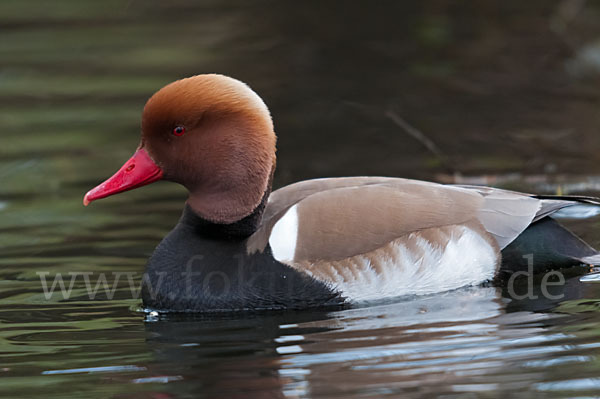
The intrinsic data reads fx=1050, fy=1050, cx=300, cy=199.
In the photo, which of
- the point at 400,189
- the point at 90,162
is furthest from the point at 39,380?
the point at 90,162

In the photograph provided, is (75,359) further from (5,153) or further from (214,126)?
(5,153)

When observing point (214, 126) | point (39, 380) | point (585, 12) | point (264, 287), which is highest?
point (585, 12)

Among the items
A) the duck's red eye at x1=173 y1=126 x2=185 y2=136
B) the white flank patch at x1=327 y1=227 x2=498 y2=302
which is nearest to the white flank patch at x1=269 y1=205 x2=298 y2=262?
the white flank patch at x1=327 y1=227 x2=498 y2=302

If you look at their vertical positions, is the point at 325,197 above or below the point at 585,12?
below

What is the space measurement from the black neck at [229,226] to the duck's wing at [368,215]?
0.17ft

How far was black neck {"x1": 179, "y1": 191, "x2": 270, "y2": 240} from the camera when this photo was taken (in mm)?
5266

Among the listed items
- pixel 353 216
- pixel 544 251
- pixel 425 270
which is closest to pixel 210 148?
pixel 353 216

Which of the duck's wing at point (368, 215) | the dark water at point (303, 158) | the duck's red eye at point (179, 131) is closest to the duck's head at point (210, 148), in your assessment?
the duck's red eye at point (179, 131)

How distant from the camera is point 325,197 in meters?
5.35

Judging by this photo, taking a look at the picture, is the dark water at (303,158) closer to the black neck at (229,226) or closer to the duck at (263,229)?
the duck at (263,229)

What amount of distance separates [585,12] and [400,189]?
8756 millimetres

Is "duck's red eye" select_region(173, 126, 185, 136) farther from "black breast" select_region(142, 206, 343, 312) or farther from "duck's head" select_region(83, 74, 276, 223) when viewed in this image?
"black breast" select_region(142, 206, 343, 312)

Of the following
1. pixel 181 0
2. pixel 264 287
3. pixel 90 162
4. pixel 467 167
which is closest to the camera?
pixel 264 287

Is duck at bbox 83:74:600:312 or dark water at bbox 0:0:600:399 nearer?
dark water at bbox 0:0:600:399
